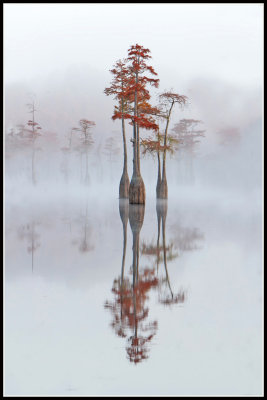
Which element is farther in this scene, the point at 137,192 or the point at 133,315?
the point at 137,192

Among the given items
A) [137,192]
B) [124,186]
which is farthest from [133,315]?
[124,186]

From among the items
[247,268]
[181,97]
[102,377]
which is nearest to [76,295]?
[102,377]

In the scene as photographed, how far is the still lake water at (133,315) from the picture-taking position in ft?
18.4

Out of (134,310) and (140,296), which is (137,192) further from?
(134,310)

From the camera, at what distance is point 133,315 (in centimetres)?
746

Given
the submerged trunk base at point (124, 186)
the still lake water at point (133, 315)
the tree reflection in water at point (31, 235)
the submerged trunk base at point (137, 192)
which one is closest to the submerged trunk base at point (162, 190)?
the submerged trunk base at point (124, 186)

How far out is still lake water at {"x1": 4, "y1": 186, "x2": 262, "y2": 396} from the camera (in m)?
5.61

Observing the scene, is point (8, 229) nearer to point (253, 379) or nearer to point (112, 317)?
point (112, 317)

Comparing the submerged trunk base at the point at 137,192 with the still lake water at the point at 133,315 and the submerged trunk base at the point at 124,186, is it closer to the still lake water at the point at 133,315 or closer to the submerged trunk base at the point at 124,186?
the submerged trunk base at the point at 124,186

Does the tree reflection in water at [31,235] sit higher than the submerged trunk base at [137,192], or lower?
lower

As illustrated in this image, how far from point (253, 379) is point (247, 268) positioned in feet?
19.5

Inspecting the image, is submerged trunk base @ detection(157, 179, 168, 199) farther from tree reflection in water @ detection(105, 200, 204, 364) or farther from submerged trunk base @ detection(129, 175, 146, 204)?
tree reflection in water @ detection(105, 200, 204, 364)

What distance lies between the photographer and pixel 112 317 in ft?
24.1

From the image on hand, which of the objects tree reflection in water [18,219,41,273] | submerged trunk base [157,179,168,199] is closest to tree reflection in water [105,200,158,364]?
tree reflection in water [18,219,41,273]
